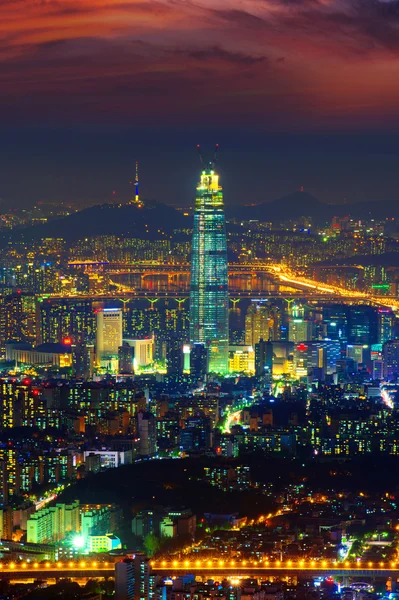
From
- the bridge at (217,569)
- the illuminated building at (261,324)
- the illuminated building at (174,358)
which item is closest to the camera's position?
the bridge at (217,569)

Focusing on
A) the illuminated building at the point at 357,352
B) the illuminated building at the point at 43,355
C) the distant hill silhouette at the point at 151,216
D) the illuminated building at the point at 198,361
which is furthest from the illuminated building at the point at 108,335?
the distant hill silhouette at the point at 151,216

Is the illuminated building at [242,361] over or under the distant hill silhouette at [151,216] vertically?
under

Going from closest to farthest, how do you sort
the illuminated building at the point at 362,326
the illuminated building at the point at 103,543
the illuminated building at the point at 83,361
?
the illuminated building at the point at 103,543, the illuminated building at the point at 83,361, the illuminated building at the point at 362,326

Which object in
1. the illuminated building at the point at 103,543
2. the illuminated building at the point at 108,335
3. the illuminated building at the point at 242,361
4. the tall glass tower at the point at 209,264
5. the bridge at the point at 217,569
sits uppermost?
the tall glass tower at the point at 209,264

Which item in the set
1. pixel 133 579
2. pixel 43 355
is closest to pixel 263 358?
pixel 43 355

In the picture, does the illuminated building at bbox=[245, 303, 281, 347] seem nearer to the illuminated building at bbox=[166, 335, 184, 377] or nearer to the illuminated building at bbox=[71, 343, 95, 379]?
the illuminated building at bbox=[166, 335, 184, 377]

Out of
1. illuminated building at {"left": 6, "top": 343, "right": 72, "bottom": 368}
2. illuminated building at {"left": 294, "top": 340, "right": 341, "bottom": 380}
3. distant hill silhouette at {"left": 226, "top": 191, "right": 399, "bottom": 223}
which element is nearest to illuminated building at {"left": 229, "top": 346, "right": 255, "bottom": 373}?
illuminated building at {"left": 294, "top": 340, "right": 341, "bottom": 380}

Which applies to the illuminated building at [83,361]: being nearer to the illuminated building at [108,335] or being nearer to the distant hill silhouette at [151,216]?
the illuminated building at [108,335]

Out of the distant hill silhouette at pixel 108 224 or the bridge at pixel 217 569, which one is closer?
the bridge at pixel 217 569

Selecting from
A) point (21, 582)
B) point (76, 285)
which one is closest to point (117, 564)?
point (21, 582)
